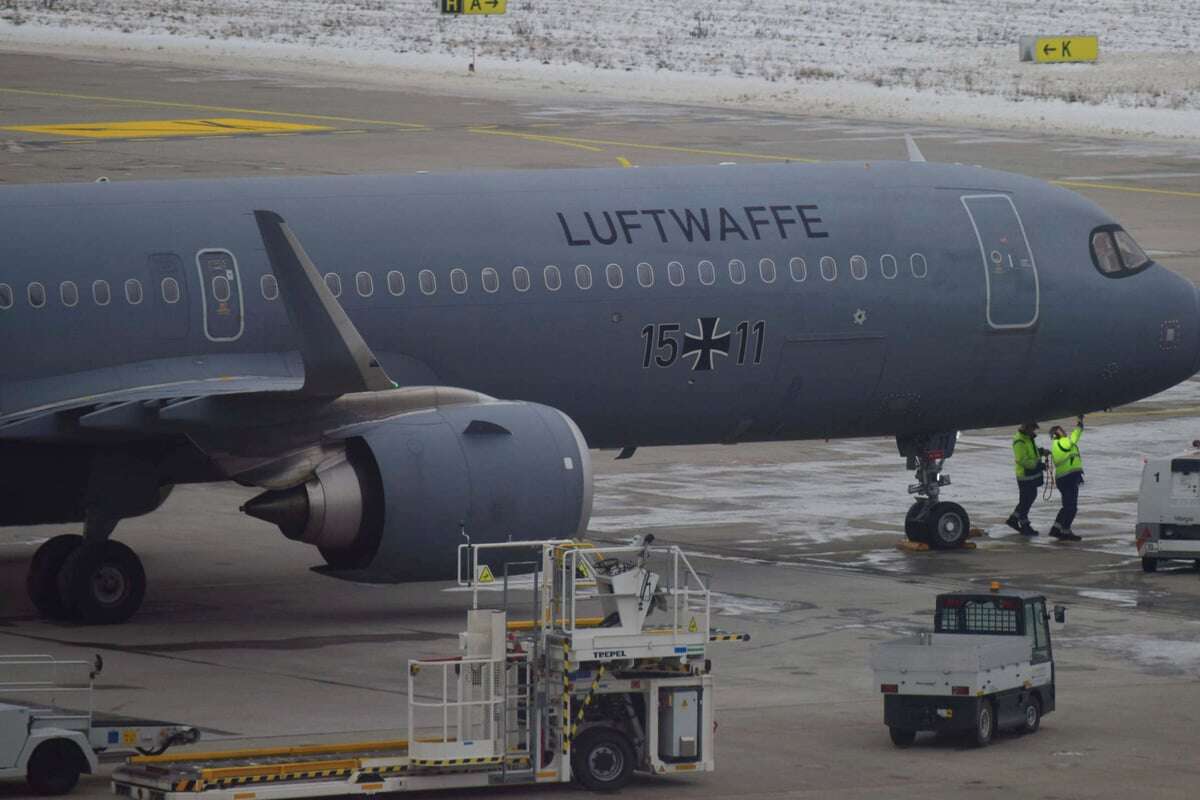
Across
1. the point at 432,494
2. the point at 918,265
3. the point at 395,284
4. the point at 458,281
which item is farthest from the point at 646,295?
the point at 432,494

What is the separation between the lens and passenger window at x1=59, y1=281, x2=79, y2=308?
27875 millimetres

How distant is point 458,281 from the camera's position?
29531mm

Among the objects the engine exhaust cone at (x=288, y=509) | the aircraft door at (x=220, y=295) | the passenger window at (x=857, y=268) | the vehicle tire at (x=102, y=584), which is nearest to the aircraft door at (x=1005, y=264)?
the passenger window at (x=857, y=268)

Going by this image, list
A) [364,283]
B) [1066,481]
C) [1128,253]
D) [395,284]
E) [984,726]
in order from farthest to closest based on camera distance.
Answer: [1066,481], [1128,253], [395,284], [364,283], [984,726]

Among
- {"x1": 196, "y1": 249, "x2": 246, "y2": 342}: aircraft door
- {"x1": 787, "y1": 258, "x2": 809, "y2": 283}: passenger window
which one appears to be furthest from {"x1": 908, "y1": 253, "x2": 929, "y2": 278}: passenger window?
{"x1": 196, "y1": 249, "x2": 246, "y2": 342}: aircraft door

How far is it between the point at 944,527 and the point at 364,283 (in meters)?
9.53

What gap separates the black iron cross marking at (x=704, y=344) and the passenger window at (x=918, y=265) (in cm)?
298

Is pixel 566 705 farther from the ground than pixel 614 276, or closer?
closer

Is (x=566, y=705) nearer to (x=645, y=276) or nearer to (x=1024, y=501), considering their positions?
(x=645, y=276)

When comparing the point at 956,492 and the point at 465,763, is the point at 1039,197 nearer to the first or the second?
the point at 956,492

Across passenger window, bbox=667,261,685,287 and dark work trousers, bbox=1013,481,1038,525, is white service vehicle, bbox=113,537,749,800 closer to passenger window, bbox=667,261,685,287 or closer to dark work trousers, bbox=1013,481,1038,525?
passenger window, bbox=667,261,685,287

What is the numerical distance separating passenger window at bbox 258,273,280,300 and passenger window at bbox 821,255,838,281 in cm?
747

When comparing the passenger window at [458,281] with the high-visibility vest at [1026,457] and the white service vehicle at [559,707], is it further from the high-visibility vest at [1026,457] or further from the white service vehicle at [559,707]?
the high-visibility vest at [1026,457]

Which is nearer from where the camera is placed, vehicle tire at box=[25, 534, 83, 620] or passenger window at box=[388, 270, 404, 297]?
vehicle tire at box=[25, 534, 83, 620]
